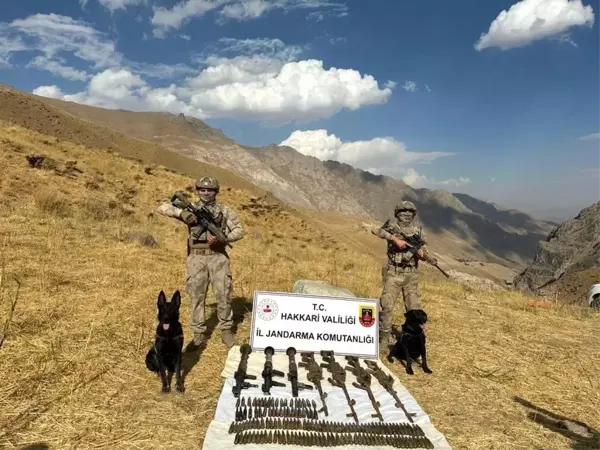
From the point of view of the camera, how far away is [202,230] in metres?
7.36

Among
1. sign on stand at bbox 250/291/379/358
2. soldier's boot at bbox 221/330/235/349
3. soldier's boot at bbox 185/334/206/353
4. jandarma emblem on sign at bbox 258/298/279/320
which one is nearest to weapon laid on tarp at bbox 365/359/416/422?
sign on stand at bbox 250/291/379/358

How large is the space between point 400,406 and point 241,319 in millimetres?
4890

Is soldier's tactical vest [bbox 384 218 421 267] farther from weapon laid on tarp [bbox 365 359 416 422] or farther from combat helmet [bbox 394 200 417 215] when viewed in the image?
weapon laid on tarp [bbox 365 359 416 422]

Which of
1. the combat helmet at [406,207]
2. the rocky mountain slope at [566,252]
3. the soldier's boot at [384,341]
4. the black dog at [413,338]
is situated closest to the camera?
the black dog at [413,338]

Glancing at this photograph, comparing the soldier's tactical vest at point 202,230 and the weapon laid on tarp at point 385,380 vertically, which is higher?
the soldier's tactical vest at point 202,230

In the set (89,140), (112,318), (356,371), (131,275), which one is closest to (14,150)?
(131,275)

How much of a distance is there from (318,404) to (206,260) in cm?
321

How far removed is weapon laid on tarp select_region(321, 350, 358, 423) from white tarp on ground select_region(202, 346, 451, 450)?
0.21 ft

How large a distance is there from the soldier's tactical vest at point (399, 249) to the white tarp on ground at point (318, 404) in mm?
2021

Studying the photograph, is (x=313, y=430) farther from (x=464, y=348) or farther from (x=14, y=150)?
(x=14, y=150)

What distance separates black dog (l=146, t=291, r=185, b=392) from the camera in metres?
5.73

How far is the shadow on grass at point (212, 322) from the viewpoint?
23.1 feet

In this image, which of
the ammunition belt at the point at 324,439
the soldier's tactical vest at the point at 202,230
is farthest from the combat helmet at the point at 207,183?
the ammunition belt at the point at 324,439

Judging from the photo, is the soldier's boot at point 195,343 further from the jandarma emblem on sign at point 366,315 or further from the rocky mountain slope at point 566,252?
the rocky mountain slope at point 566,252
